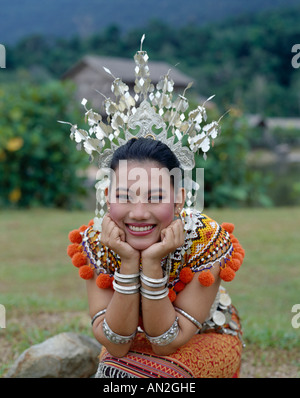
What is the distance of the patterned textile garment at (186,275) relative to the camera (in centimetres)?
205

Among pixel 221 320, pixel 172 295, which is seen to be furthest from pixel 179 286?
pixel 221 320

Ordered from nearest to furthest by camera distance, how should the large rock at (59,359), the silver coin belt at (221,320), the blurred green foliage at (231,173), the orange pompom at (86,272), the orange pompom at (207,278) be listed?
the orange pompom at (207,278) → the orange pompom at (86,272) → the silver coin belt at (221,320) → the large rock at (59,359) → the blurred green foliage at (231,173)

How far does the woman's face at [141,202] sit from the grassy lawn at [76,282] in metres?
1.53

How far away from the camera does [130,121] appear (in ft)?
6.83

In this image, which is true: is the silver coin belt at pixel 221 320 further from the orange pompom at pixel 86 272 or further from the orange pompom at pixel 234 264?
the orange pompom at pixel 86 272

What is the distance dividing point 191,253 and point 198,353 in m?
0.45

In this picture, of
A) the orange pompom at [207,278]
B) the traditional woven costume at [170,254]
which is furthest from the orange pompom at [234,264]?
the orange pompom at [207,278]

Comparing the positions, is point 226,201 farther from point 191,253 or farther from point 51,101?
point 191,253

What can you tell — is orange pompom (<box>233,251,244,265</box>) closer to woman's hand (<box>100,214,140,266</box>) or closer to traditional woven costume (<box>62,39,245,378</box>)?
traditional woven costume (<box>62,39,245,378</box>)

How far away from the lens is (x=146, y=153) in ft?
6.37

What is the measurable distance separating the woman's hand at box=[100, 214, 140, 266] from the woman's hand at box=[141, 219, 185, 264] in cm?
4

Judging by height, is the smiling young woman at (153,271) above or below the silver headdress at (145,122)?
below

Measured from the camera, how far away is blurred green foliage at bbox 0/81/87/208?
828cm

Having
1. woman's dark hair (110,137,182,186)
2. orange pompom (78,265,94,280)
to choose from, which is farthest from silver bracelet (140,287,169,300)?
woman's dark hair (110,137,182,186)
